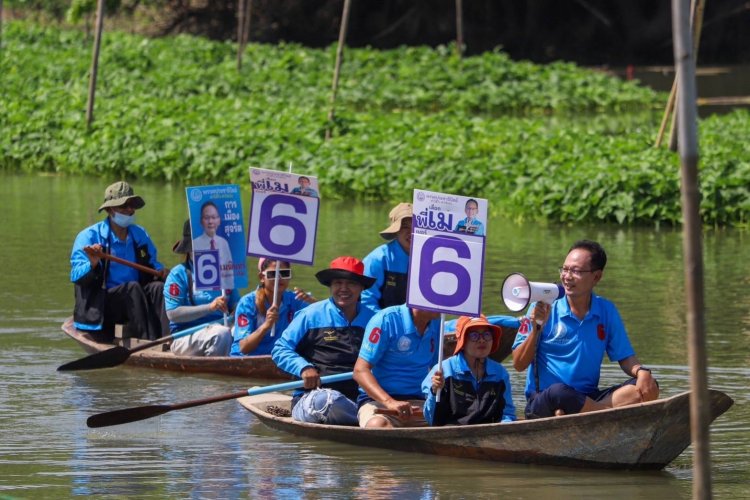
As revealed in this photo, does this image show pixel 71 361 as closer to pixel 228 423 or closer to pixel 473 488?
pixel 228 423

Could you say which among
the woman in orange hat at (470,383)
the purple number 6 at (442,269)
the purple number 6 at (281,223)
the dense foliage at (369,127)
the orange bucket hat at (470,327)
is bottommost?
the woman in orange hat at (470,383)

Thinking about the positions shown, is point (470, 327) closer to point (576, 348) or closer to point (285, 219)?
point (576, 348)

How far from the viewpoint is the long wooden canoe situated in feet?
38.0

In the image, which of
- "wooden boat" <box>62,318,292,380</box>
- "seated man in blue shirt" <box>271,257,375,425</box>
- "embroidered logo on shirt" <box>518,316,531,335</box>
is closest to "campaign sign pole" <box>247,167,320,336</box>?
"wooden boat" <box>62,318,292,380</box>

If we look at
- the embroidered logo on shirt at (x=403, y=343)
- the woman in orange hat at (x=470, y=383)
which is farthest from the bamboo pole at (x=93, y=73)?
the woman in orange hat at (x=470, y=383)

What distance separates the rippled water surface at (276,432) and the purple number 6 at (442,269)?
0.94 meters

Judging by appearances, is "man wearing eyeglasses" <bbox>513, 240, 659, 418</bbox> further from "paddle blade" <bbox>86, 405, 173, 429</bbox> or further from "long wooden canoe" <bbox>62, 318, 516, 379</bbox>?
"paddle blade" <bbox>86, 405, 173, 429</bbox>

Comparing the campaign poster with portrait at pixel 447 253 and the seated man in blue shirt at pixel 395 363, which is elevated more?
the campaign poster with portrait at pixel 447 253

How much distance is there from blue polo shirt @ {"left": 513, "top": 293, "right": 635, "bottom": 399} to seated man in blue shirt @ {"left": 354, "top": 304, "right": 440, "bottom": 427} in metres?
0.74

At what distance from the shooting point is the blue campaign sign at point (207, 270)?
11.8m

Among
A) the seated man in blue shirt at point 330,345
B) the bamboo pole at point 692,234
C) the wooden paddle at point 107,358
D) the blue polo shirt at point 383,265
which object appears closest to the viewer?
the bamboo pole at point 692,234

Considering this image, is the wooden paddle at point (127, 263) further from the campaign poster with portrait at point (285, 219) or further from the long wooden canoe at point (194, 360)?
the campaign poster with portrait at point (285, 219)

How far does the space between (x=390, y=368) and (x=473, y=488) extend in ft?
3.57

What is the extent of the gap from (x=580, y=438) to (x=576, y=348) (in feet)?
1.75
